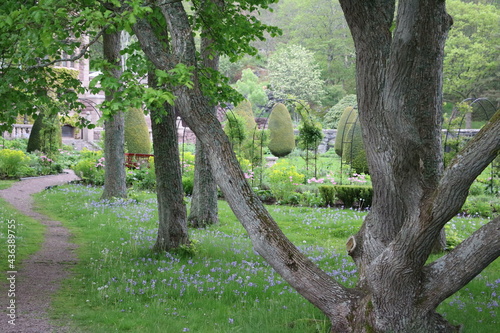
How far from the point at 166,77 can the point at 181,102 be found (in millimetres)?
326

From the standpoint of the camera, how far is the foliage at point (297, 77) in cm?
4628

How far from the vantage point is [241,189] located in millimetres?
4480

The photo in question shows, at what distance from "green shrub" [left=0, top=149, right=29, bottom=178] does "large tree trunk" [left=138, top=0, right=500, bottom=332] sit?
1603 cm

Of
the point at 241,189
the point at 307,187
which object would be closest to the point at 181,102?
the point at 241,189

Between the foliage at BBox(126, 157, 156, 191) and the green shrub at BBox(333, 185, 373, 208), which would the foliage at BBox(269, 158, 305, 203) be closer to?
the green shrub at BBox(333, 185, 373, 208)

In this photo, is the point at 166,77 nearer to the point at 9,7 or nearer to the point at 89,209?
the point at 9,7

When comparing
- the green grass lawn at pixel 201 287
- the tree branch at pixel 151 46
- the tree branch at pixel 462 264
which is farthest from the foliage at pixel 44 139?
the tree branch at pixel 462 264

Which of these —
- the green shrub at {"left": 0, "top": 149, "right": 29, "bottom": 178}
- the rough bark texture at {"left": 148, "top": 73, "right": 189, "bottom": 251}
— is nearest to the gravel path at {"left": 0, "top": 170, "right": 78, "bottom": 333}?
the rough bark texture at {"left": 148, "top": 73, "right": 189, "bottom": 251}

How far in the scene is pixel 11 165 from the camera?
61.5 ft

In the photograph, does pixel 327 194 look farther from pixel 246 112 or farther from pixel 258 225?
pixel 246 112

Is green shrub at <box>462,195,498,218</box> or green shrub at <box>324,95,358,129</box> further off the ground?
green shrub at <box>324,95,358,129</box>

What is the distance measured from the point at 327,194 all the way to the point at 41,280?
29.5ft

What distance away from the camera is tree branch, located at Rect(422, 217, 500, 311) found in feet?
12.1

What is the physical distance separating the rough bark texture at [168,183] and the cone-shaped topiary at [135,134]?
17.1 m
